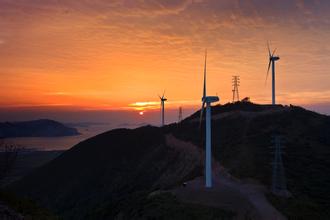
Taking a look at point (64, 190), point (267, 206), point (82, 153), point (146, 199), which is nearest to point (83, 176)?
point (64, 190)

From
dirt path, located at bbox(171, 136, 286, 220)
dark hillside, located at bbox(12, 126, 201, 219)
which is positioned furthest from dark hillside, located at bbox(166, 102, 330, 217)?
dark hillside, located at bbox(12, 126, 201, 219)

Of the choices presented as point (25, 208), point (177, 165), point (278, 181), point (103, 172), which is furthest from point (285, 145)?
point (103, 172)

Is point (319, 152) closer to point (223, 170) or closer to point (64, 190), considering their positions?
point (223, 170)

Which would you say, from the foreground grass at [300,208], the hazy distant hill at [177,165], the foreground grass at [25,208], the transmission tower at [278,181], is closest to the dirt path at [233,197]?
the foreground grass at [300,208]

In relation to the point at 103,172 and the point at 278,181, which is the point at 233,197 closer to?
the point at 278,181

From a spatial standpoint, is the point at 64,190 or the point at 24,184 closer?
the point at 64,190

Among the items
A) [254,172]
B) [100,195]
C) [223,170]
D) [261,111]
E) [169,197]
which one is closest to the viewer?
[169,197]

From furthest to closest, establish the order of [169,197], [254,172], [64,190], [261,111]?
[64,190] → [261,111] → [254,172] → [169,197]

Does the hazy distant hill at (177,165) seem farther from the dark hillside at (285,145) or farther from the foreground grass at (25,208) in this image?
the foreground grass at (25,208)
